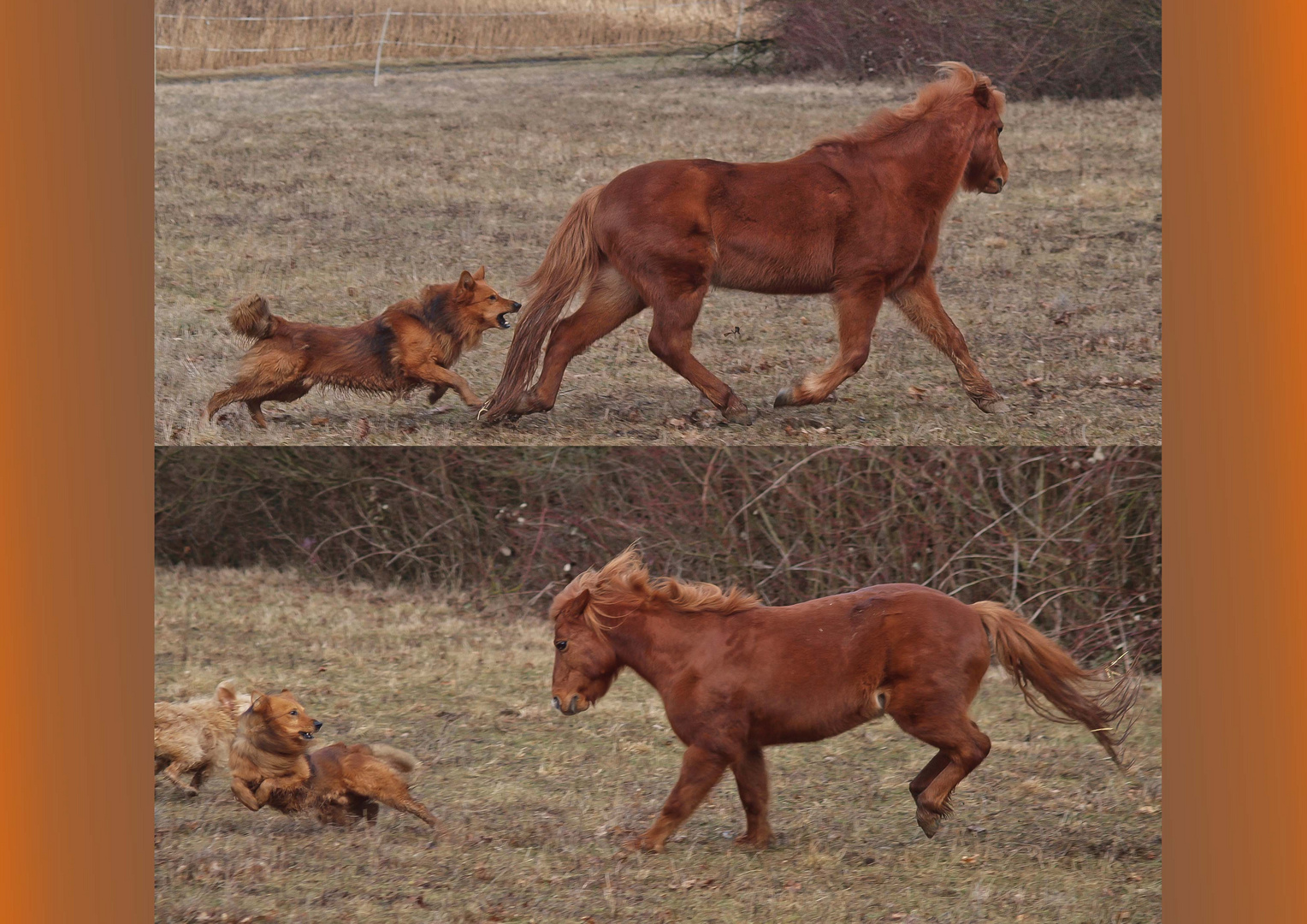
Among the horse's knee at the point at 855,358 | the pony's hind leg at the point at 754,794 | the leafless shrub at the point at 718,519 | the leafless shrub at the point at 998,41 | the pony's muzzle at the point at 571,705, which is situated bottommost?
the leafless shrub at the point at 718,519

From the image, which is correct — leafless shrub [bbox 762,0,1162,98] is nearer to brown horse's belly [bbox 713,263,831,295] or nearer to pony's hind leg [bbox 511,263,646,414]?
brown horse's belly [bbox 713,263,831,295]

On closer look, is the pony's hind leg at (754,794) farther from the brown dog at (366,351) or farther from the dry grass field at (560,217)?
the brown dog at (366,351)

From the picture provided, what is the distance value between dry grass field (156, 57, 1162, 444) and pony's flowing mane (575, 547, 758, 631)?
2.07ft

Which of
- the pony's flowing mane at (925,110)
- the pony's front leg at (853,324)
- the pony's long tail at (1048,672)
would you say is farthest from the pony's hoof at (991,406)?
the pony's flowing mane at (925,110)

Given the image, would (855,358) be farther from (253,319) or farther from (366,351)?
(253,319)

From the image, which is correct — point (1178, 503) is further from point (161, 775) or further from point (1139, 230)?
point (1139, 230)

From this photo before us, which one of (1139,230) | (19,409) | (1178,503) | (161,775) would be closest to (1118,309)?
(1139,230)

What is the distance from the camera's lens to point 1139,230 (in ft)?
36.5

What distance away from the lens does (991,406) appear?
6469 mm

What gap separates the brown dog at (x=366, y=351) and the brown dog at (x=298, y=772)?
132 centimetres

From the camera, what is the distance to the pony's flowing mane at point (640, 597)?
613cm

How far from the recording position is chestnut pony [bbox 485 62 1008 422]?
5812 millimetres

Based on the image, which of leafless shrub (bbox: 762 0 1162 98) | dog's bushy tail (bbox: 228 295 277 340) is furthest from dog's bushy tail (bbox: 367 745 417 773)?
leafless shrub (bbox: 762 0 1162 98)

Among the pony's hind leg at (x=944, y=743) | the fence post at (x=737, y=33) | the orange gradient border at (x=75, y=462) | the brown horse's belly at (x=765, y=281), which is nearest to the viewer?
the orange gradient border at (x=75, y=462)
